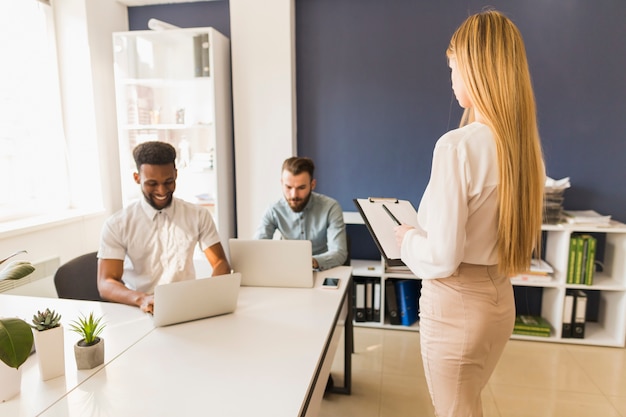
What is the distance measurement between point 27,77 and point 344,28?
96.8 inches

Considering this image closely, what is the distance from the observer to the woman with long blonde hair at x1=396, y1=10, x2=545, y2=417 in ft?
3.77

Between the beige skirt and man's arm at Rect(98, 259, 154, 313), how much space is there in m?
1.08

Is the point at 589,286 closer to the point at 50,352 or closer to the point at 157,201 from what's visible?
the point at 157,201

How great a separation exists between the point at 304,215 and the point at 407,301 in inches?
47.5

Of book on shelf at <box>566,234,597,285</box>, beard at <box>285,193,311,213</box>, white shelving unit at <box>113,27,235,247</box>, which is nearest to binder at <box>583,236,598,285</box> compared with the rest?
book on shelf at <box>566,234,597,285</box>

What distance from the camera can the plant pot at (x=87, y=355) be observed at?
48.8 inches

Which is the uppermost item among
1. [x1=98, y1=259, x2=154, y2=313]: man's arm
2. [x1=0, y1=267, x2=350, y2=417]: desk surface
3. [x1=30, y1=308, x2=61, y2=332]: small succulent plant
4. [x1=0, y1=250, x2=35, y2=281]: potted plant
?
[x1=0, y1=250, x2=35, y2=281]: potted plant

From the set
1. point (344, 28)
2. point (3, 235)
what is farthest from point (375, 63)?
point (3, 235)

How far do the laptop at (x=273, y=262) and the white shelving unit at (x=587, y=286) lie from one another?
1.29 m

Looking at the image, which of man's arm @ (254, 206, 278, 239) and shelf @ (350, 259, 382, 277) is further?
shelf @ (350, 259, 382, 277)

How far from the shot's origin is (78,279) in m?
2.03

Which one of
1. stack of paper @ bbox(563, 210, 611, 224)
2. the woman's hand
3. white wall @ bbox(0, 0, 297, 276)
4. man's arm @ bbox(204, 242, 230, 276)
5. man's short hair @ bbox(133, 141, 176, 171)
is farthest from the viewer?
white wall @ bbox(0, 0, 297, 276)

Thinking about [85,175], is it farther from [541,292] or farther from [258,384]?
[541,292]

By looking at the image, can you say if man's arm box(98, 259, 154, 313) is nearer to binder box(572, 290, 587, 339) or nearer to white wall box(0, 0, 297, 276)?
white wall box(0, 0, 297, 276)
